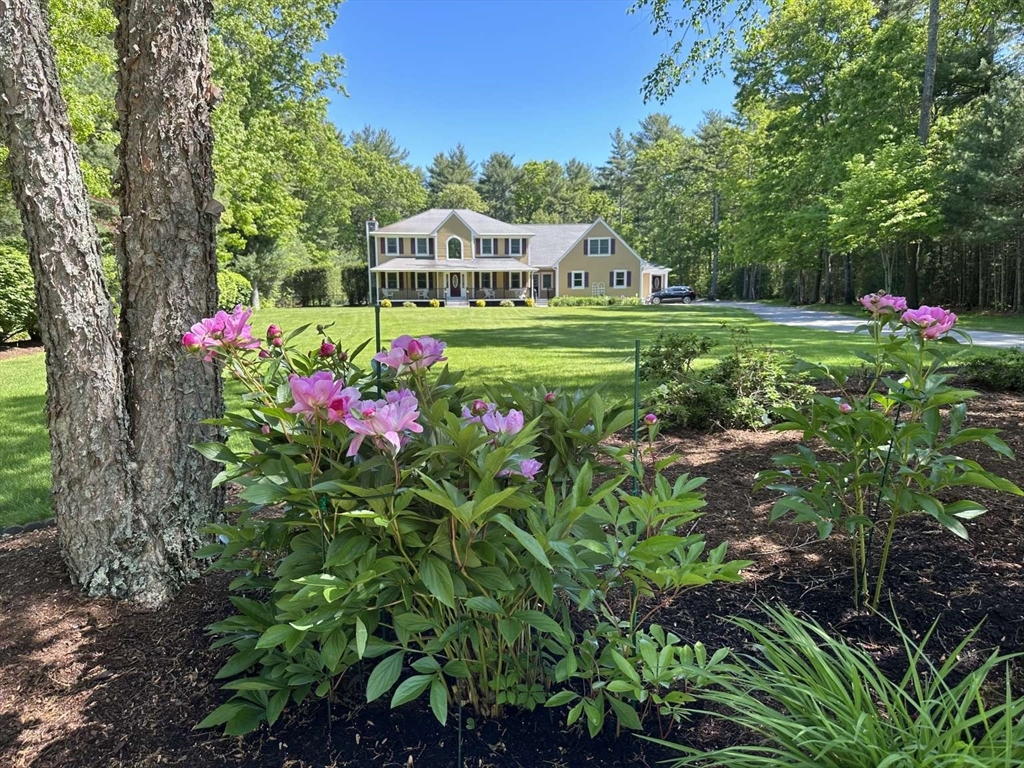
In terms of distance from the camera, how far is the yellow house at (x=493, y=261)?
A: 1195 inches

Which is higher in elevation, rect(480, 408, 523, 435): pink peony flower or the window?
the window

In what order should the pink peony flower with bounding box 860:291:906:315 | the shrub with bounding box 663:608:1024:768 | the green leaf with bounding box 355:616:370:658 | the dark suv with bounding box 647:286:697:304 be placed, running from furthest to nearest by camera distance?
the dark suv with bounding box 647:286:697:304
the pink peony flower with bounding box 860:291:906:315
the green leaf with bounding box 355:616:370:658
the shrub with bounding box 663:608:1024:768

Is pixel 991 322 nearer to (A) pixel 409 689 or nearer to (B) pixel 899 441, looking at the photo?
(B) pixel 899 441

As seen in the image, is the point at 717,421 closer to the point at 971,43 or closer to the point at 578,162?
the point at 971,43

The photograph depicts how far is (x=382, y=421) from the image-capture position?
3.32 feet

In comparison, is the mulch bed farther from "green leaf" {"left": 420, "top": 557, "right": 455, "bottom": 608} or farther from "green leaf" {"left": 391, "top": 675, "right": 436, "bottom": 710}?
"green leaf" {"left": 420, "top": 557, "right": 455, "bottom": 608}

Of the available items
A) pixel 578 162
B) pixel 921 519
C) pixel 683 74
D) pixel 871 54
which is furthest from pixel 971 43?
pixel 578 162

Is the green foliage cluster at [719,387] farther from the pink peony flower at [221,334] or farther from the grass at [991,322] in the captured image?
the grass at [991,322]

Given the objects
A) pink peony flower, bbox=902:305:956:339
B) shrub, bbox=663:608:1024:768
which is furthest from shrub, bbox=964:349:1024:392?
shrub, bbox=663:608:1024:768

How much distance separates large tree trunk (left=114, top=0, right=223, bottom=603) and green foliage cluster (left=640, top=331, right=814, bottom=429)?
2.81 meters

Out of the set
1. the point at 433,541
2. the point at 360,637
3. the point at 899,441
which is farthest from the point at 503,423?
the point at 899,441

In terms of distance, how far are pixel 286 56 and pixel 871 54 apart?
56.1 ft

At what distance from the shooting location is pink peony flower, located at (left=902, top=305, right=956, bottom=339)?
1.75m

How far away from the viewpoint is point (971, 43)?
604 inches
